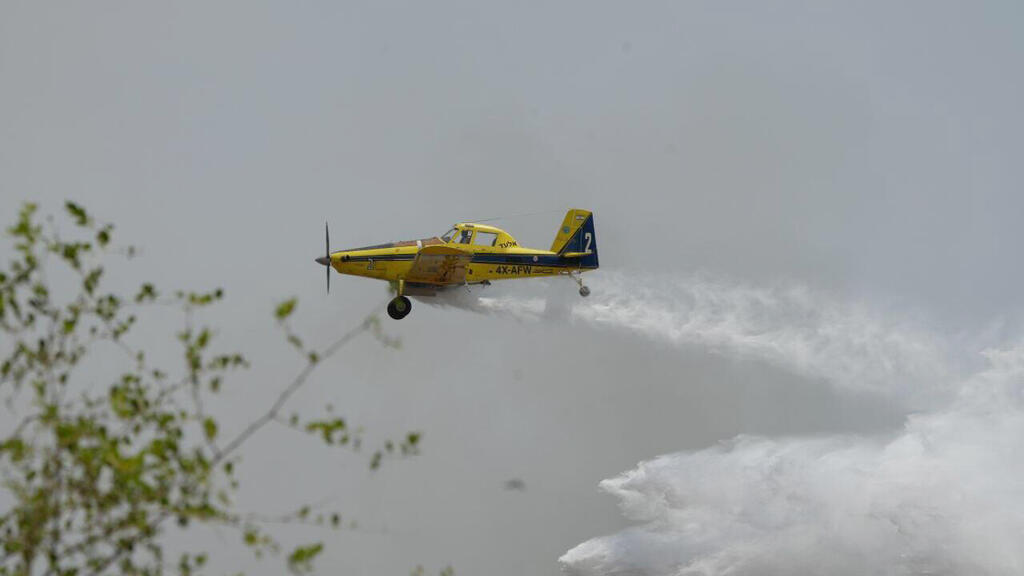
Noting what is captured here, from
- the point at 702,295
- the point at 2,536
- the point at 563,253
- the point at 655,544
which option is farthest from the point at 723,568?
the point at 2,536

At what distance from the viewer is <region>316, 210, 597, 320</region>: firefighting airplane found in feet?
157

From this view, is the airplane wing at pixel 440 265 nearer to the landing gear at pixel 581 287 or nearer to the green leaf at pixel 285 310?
the landing gear at pixel 581 287

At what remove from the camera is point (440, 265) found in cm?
4822

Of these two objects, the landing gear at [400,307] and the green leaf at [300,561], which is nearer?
the green leaf at [300,561]

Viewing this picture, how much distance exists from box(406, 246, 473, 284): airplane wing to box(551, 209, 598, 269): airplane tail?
3810mm

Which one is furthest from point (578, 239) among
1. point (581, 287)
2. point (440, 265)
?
point (440, 265)

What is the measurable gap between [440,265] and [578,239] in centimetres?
563

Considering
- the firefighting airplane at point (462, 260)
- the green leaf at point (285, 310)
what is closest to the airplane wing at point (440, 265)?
the firefighting airplane at point (462, 260)

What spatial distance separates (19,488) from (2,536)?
2.35 ft

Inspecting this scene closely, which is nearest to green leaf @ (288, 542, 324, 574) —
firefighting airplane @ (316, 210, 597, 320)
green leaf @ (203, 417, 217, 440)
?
green leaf @ (203, 417, 217, 440)

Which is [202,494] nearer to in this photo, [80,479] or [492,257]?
[80,479]

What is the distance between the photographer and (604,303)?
183ft

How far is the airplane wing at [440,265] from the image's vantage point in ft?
156

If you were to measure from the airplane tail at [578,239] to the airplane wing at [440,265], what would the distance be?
150 inches
